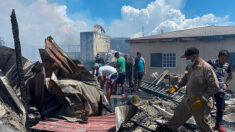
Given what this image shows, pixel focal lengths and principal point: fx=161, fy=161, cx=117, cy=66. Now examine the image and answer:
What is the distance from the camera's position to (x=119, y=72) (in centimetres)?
645

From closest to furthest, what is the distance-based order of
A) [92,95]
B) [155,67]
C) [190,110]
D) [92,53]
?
[190,110] → [92,95] → [155,67] → [92,53]

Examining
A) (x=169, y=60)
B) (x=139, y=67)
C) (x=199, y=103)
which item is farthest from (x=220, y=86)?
(x=169, y=60)

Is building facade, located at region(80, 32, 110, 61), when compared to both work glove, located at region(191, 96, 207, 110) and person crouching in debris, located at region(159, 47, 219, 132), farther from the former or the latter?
work glove, located at region(191, 96, 207, 110)

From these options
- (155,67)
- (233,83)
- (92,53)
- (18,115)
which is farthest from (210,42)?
(92,53)

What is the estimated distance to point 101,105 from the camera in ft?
12.8

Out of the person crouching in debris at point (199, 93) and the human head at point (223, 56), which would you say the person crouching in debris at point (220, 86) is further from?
the person crouching in debris at point (199, 93)

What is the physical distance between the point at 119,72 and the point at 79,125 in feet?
11.8

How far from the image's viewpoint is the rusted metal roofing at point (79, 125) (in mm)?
2776

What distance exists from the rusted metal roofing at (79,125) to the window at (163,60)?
7.86 meters

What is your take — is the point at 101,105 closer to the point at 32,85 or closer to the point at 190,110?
the point at 32,85

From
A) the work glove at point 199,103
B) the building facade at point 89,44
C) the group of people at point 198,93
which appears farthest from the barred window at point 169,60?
the building facade at point 89,44

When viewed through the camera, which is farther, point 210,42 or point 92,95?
point 210,42

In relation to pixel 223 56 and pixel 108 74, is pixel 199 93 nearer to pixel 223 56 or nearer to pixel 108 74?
pixel 223 56

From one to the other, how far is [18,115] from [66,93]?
2.76ft
